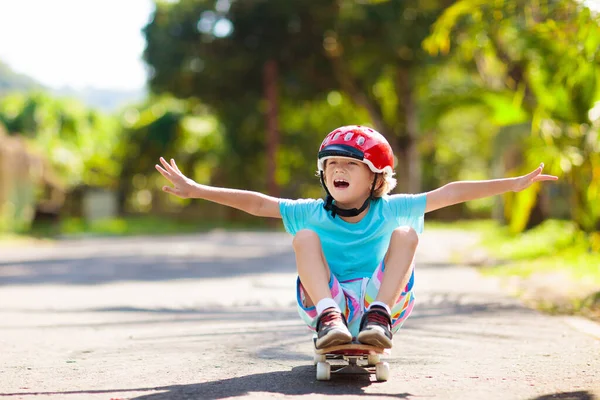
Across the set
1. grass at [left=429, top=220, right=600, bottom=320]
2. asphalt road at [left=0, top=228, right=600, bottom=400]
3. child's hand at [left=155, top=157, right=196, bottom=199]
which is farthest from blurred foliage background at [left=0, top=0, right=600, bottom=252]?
child's hand at [left=155, top=157, right=196, bottom=199]

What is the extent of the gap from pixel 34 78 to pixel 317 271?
625 ft

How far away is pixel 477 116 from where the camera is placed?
141ft

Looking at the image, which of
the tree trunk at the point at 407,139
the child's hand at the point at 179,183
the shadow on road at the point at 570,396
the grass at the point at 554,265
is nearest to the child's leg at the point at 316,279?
the child's hand at the point at 179,183

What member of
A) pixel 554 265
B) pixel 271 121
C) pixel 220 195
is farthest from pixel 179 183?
pixel 271 121

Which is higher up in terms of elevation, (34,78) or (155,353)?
(34,78)

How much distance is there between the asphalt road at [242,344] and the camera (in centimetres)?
453

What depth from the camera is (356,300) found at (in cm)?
493

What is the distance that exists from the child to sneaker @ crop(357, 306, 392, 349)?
0.25 ft

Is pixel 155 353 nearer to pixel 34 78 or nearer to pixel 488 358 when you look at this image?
pixel 488 358

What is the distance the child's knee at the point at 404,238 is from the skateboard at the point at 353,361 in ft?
1.86

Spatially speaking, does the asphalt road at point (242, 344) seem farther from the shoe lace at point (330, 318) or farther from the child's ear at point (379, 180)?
the child's ear at point (379, 180)

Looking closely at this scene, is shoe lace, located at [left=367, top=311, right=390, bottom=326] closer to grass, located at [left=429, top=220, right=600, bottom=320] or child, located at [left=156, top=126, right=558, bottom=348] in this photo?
child, located at [left=156, top=126, right=558, bottom=348]

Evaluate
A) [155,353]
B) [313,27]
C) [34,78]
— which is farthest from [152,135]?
[34,78]

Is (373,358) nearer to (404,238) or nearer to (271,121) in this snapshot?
(404,238)
